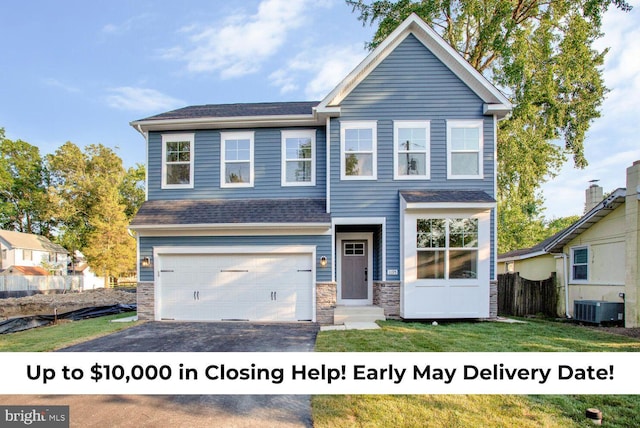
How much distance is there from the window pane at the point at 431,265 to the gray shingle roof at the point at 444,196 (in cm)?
145

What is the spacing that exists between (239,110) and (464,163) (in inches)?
293

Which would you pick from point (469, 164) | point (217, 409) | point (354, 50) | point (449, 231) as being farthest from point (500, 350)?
point (354, 50)

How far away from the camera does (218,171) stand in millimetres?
11086

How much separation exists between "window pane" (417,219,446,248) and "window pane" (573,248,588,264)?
5.62 meters

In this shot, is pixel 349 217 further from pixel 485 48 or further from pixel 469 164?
pixel 485 48

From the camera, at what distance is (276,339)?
25.5 ft

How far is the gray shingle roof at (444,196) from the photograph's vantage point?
31.6 feet

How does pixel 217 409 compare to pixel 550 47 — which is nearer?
pixel 217 409

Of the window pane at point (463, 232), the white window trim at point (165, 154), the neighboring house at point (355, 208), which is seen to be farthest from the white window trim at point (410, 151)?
the white window trim at point (165, 154)

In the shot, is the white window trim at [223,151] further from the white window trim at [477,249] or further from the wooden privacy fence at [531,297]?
the wooden privacy fence at [531,297]

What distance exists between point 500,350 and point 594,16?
47.0ft

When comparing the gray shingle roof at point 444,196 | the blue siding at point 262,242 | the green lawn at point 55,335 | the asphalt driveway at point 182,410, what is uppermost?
the gray shingle roof at point 444,196

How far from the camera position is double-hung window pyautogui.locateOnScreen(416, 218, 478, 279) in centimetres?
976

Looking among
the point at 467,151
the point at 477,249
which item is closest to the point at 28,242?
the point at 467,151
